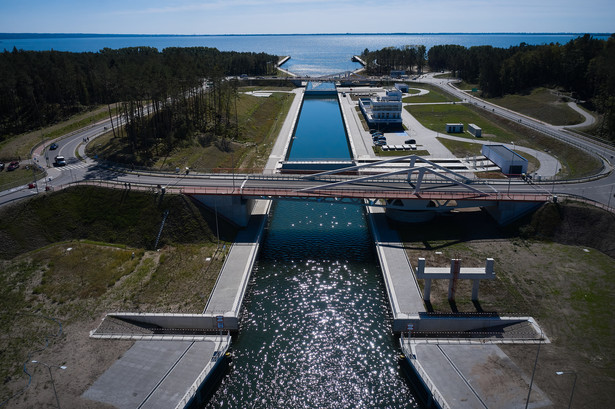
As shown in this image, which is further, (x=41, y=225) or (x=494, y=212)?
(x=494, y=212)

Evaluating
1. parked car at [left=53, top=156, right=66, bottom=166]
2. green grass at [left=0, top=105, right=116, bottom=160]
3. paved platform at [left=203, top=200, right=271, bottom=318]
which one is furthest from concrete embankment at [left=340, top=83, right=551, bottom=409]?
green grass at [left=0, top=105, right=116, bottom=160]

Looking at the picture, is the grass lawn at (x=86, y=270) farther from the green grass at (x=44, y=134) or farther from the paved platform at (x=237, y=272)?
the green grass at (x=44, y=134)

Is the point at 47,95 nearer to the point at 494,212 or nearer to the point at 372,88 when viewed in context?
the point at 494,212

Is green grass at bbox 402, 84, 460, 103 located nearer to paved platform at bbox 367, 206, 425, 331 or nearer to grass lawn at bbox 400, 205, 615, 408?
grass lawn at bbox 400, 205, 615, 408

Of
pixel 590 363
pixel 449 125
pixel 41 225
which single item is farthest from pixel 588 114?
pixel 41 225

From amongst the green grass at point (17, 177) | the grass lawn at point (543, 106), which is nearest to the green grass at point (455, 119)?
the grass lawn at point (543, 106)

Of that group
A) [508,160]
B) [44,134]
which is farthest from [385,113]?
[44,134]

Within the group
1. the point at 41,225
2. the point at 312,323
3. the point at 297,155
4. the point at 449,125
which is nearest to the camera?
the point at 312,323
